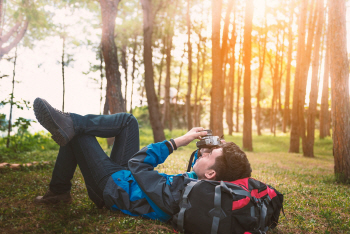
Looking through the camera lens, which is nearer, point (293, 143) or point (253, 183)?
point (253, 183)

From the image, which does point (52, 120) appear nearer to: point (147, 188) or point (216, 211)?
point (147, 188)

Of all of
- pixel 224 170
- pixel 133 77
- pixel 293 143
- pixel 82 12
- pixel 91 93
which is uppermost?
pixel 82 12

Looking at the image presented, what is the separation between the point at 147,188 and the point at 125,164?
2.49 feet

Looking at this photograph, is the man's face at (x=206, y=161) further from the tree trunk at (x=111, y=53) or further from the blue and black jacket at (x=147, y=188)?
the tree trunk at (x=111, y=53)

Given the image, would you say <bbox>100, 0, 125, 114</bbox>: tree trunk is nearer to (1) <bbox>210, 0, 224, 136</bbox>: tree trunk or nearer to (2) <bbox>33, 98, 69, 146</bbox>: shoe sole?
(1) <bbox>210, 0, 224, 136</bbox>: tree trunk

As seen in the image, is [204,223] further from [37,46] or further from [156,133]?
[37,46]

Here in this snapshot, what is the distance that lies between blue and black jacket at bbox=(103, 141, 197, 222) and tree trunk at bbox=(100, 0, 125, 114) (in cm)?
713

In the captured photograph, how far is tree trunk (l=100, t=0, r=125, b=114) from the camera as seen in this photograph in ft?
30.5

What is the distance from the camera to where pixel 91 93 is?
58.2 ft

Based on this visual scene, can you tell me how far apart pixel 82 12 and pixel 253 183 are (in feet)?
47.8

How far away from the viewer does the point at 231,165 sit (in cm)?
261

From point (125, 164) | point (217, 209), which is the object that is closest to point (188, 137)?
point (217, 209)

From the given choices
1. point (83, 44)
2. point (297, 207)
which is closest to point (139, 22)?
point (83, 44)

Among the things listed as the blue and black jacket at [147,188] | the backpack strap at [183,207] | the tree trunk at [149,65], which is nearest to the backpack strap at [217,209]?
the backpack strap at [183,207]
